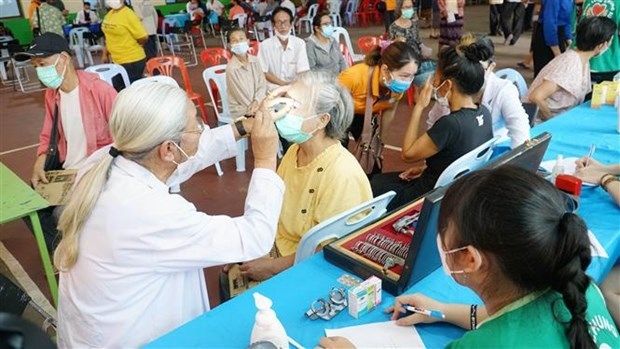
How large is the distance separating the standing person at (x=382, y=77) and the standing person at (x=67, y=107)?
1.48 m

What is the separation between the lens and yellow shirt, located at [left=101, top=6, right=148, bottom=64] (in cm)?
521

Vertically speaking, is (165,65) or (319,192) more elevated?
(165,65)

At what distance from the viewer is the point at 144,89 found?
1.32m

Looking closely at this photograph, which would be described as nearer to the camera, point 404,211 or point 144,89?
point 144,89

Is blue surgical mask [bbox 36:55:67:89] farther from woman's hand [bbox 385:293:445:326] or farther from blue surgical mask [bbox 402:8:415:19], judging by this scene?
blue surgical mask [bbox 402:8:415:19]

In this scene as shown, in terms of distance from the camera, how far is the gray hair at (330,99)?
2014mm

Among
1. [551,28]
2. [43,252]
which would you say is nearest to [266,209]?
[43,252]

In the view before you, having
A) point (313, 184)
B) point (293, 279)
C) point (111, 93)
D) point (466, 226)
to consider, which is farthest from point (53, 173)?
point (466, 226)

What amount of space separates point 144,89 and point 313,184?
0.89m

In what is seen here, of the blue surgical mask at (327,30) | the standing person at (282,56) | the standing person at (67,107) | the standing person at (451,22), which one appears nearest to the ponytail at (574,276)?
the standing person at (67,107)

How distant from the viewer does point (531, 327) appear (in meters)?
0.92

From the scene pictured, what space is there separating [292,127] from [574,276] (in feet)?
4.16

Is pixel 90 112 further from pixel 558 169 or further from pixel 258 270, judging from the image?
pixel 558 169

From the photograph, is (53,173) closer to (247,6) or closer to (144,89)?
(144,89)
